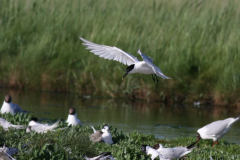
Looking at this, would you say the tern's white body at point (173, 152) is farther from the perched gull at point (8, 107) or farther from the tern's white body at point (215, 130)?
the perched gull at point (8, 107)

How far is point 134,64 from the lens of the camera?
842cm

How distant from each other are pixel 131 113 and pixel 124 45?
9.09 ft

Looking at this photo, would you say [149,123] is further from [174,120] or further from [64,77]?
[64,77]

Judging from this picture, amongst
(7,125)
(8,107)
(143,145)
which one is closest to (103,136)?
(143,145)

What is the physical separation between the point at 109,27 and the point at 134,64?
6975 millimetres

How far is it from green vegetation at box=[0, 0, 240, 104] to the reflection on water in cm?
49

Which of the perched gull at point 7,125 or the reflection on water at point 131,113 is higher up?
the reflection on water at point 131,113

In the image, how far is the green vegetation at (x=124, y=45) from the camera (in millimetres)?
13562

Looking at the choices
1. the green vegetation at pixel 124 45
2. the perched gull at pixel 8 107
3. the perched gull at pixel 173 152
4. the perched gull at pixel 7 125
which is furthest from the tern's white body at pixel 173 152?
the green vegetation at pixel 124 45

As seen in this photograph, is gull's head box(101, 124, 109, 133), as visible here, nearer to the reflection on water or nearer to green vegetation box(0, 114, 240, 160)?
green vegetation box(0, 114, 240, 160)

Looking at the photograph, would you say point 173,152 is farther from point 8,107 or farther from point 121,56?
point 8,107

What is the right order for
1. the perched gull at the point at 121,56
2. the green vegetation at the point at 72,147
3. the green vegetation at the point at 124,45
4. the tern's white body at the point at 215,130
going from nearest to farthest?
the green vegetation at the point at 72,147 → the perched gull at the point at 121,56 → the tern's white body at the point at 215,130 → the green vegetation at the point at 124,45

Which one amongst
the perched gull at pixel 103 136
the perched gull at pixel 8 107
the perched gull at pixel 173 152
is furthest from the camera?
the perched gull at pixel 8 107

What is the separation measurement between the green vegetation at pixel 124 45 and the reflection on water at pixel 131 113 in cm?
49
